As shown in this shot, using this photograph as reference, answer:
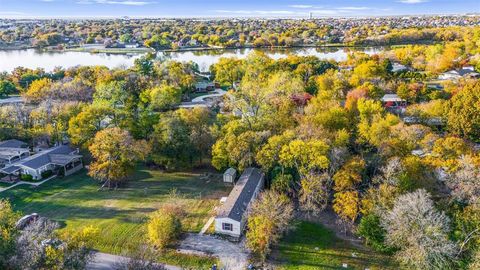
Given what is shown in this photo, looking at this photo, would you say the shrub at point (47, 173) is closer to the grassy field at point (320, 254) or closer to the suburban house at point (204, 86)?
the grassy field at point (320, 254)

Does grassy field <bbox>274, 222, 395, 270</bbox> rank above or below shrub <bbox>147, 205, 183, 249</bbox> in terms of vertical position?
below

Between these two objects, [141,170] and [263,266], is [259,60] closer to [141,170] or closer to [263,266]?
[141,170]

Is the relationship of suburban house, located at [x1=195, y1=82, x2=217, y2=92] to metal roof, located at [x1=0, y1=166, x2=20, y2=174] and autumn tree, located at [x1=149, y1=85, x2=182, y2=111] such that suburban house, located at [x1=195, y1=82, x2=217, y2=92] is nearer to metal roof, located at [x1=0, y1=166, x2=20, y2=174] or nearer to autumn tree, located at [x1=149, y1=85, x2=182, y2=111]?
autumn tree, located at [x1=149, y1=85, x2=182, y2=111]

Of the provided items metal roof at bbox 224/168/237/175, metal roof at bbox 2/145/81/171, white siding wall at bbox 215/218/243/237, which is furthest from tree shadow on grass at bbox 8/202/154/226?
metal roof at bbox 224/168/237/175

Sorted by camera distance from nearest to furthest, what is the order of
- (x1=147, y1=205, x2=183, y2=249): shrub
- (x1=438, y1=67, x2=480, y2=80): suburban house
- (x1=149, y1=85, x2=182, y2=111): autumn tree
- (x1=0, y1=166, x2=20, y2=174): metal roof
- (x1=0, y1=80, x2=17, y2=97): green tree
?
(x1=147, y1=205, x2=183, y2=249): shrub < (x1=0, y1=166, x2=20, y2=174): metal roof < (x1=149, y1=85, x2=182, y2=111): autumn tree < (x1=0, y1=80, x2=17, y2=97): green tree < (x1=438, y1=67, x2=480, y2=80): suburban house

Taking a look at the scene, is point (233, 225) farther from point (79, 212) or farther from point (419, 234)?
point (79, 212)

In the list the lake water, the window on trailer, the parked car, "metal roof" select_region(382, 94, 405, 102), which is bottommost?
the window on trailer
